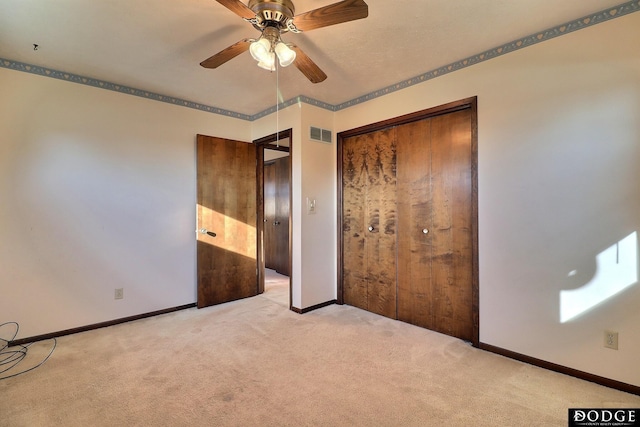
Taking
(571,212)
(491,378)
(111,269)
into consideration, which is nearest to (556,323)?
(491,378)

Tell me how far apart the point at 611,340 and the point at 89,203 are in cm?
453

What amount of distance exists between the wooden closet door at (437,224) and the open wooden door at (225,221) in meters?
2.06

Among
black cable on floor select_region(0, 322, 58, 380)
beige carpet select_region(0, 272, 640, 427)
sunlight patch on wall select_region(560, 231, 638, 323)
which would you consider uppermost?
sunlight patch on wall select_region(560, 231, 638, 323)

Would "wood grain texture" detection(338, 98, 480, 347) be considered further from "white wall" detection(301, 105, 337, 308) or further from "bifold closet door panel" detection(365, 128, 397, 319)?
"white wall" detection(301, 105, 337, 308)

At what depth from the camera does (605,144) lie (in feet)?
6.64

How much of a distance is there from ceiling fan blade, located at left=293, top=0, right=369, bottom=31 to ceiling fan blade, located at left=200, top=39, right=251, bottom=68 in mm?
361

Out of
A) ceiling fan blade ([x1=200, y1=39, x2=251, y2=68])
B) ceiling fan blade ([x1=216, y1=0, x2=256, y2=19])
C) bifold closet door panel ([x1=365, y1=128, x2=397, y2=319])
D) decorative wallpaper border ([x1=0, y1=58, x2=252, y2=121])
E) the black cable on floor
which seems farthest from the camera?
bifold closet door panel ([x1=365, y1=128, x2=397, y2=319])

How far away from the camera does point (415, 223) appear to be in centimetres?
311

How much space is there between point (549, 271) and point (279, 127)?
3.15 metres

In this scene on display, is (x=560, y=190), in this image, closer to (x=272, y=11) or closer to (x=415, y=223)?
(x=415, y=223)

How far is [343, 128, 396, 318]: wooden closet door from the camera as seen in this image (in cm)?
335

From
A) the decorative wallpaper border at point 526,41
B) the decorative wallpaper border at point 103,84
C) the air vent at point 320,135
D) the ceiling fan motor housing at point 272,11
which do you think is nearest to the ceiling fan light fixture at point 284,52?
the ceiling fan motor housing at point 272,11

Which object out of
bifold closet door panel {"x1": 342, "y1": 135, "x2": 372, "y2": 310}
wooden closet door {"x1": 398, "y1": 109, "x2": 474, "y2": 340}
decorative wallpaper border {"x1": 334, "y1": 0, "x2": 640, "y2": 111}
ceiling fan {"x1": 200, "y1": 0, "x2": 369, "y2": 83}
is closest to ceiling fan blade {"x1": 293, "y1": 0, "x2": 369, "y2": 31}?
ceiling fan {"x1": 200, "y1": 0, "x2": 369, "y2": 83}

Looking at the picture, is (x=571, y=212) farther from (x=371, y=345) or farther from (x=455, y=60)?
(x=371, y=345)
